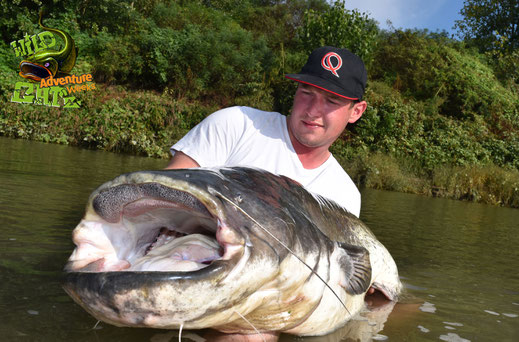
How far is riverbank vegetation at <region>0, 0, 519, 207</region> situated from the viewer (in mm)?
13883

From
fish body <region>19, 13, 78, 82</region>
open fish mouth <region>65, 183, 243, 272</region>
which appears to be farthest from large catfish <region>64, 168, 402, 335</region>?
fish body <region>19, 13, 78, 82</region>

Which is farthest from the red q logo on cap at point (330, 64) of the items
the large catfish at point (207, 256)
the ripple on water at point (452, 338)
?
the ripple on water at point (452, 338)

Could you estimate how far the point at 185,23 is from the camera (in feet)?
77.6

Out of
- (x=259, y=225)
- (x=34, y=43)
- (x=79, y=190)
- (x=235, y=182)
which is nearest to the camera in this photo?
(x=259, y=225)

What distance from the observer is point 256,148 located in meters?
2.78

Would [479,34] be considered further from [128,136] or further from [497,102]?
[128,136]

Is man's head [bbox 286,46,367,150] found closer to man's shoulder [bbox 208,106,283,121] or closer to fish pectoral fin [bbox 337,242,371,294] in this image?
man's shoulder [bbox 208,106,283,121]

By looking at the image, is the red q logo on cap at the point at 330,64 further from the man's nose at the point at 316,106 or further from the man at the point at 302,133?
the man's nose at the point at 316,106

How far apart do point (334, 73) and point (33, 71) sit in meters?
16.9

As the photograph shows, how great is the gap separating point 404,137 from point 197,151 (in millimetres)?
16433

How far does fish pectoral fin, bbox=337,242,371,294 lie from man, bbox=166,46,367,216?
77 centimetres

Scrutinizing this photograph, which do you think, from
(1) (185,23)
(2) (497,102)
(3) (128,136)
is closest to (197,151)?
(3) (128,136)

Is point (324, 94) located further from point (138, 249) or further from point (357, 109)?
point (138, 249)

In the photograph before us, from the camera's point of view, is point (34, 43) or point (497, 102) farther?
point (497, 102)
